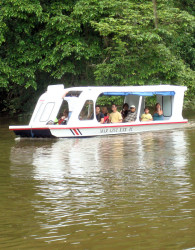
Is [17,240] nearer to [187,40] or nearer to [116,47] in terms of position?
[116,47]

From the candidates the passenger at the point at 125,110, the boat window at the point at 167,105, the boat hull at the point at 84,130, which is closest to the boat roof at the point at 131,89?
the boat window at the point at 167,105

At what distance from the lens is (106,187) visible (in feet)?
38.8

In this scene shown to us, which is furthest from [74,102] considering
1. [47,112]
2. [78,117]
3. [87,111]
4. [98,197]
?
[98,197]

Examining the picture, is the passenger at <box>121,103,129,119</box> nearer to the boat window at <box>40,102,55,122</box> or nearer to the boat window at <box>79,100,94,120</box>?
the boat window at <box>79,100,94,120</box>

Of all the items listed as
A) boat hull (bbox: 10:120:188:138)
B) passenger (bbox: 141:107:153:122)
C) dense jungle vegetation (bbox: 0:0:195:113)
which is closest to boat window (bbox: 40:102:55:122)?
boat hull (bbox: 10:120:188:138)

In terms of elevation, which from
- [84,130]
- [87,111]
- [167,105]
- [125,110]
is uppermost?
[87,111]

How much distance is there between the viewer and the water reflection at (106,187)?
8.66m

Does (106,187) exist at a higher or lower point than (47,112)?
lower

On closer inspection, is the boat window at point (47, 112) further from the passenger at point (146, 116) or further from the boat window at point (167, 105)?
the boat window at point (167, 105)

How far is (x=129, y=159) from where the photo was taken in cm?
1602

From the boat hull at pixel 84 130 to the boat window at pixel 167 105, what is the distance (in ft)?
4.17

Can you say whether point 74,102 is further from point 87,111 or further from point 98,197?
point 98,197

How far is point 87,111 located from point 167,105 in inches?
195

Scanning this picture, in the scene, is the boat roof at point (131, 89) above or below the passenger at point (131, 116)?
above
